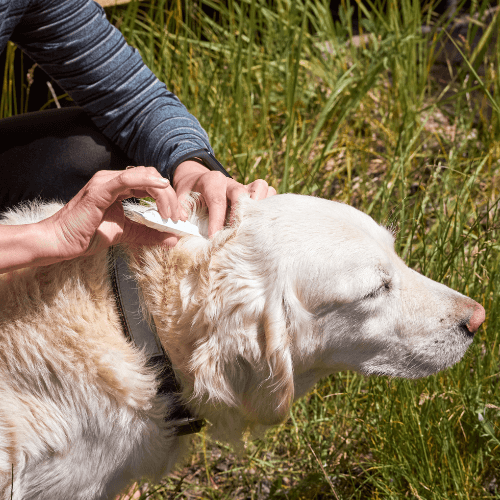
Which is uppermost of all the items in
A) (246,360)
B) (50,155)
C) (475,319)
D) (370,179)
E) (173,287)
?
(50,155)

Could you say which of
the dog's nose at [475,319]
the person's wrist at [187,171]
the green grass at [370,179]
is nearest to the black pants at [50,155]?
the person's wrist at [187,171]

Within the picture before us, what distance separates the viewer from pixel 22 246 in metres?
1.27

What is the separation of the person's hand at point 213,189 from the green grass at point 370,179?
0.76 meters

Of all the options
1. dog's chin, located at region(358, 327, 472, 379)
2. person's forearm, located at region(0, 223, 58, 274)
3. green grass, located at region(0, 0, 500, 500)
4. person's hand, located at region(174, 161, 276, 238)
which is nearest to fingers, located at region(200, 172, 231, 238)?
person's hand, located at region(174, 161, 276, 238)

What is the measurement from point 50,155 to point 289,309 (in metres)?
1.38

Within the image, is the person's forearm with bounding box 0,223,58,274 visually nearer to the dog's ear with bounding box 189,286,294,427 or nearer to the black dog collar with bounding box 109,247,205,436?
the black dog collar with bounding box 109,247,205,436

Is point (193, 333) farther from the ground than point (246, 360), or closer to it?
farther from the ground

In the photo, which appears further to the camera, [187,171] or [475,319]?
[187,171]

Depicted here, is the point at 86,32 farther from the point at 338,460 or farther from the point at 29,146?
the point at 338,460

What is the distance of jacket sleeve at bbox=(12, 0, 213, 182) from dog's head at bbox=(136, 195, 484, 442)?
68 cm

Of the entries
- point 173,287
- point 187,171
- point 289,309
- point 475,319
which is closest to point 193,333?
point 173,287

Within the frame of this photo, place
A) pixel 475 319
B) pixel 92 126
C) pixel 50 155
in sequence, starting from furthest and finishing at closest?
1. pixel 92 126
2. pixel 50 155
3. pixel 475 319

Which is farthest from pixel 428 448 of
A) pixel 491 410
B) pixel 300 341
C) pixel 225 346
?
pixel 225 346

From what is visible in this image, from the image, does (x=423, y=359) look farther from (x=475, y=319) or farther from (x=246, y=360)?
(x=246, y=360)
